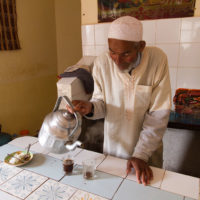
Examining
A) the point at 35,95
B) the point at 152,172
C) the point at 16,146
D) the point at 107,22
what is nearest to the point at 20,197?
the point at 16,146

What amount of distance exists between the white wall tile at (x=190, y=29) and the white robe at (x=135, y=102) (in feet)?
2.63

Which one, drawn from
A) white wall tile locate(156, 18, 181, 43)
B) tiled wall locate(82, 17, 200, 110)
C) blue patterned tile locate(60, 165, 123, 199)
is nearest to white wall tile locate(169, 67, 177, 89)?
tiled wall locate(82, 17, 200, 110)

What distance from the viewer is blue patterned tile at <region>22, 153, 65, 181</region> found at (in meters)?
1.03

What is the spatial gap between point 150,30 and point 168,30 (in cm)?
17

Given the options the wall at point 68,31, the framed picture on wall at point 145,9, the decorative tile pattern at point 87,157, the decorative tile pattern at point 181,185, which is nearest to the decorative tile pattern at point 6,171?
the decorative tile pattern at point 87,157

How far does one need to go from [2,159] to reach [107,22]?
1.59 metres

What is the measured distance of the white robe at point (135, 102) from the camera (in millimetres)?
1181

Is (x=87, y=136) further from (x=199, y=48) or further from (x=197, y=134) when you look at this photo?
(x=199, y=48)

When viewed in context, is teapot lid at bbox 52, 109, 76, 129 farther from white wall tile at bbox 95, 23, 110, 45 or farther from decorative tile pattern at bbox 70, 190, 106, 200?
white wall tile at bbox 95, 23, 110, 45

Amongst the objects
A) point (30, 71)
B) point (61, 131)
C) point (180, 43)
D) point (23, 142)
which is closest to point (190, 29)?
point (180, 43)

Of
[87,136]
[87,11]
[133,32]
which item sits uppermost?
[87,11]

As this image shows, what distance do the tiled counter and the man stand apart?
7 centimetres

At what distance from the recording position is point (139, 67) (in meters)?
1.19

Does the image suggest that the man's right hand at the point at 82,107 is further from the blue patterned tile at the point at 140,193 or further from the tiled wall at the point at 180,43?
the tiled wall at the point at 180,43
